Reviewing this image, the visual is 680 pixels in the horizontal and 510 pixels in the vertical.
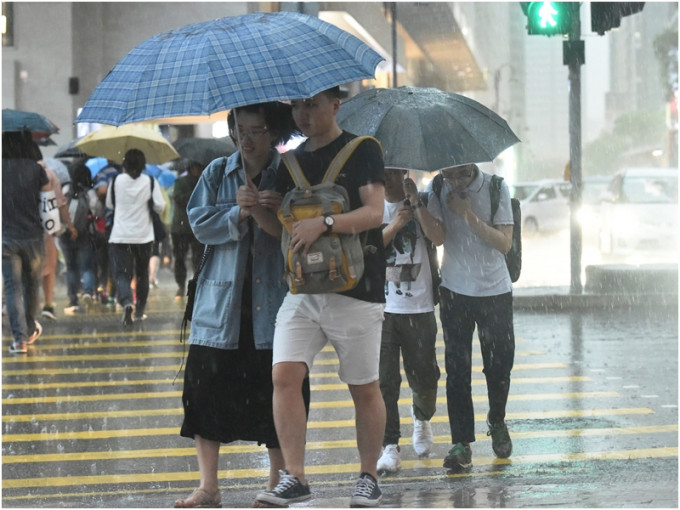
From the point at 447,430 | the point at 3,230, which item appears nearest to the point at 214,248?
the point at 447,430

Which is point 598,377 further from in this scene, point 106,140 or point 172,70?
point 106,140

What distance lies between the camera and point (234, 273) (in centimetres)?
539

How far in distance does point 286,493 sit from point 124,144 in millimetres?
10902

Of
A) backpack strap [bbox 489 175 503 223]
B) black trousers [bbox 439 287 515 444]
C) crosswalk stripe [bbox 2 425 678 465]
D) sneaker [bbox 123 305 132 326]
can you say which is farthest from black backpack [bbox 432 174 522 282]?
sneaker [bbox 123 305 132 326]

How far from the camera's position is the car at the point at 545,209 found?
115 feet

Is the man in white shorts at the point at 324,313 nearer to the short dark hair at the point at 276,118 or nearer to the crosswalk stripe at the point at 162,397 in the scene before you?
the short dark hair at the point at 276,118

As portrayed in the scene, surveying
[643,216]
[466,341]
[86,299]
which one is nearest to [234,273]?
[466,341]

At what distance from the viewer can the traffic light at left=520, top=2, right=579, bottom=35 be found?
556 inches

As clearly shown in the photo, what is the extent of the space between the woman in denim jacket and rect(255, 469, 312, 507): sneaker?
1.64ft

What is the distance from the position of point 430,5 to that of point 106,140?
81.3 feet

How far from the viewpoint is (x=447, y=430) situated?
7.91 m

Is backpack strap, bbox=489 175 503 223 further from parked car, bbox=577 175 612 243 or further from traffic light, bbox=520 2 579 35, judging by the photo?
parked car, bbox=577 175 612 243

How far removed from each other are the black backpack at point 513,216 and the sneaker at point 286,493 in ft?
7.05

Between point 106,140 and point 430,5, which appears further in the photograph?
point 430,5
